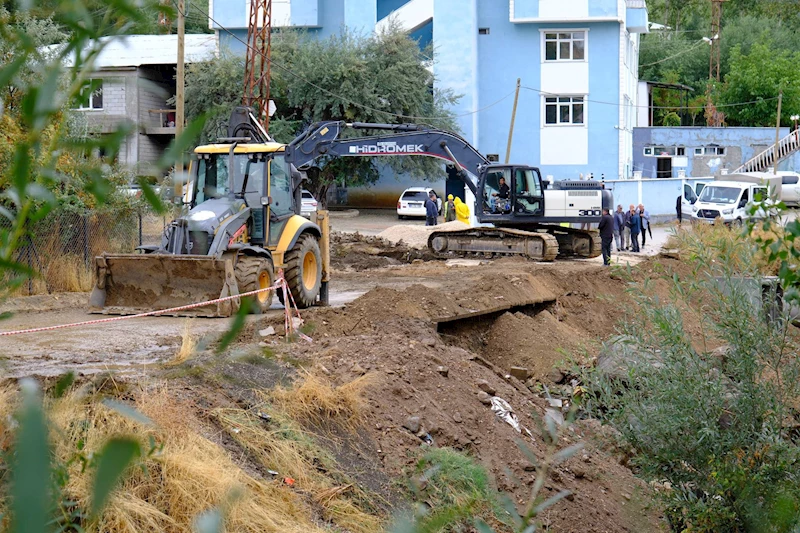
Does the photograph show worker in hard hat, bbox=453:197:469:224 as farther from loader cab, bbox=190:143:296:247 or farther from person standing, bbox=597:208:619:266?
loader cab, bbox=190:143:296:247

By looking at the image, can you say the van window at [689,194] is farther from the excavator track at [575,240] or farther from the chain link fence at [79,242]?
the chain link fence at [79,242]

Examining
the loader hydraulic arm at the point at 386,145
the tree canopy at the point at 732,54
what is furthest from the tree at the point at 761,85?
the loader hydraulic arm at the point at 386,145

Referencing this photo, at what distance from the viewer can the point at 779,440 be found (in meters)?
7.00

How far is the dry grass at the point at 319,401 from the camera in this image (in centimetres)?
859

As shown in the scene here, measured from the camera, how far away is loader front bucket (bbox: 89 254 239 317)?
45.7 ft

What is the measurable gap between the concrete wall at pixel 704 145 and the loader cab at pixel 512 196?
26.5 m

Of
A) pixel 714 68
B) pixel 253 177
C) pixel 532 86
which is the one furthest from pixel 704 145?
pixel 253 177

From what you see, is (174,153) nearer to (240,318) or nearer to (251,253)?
(240,318)

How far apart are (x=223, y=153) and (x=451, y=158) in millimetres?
10501

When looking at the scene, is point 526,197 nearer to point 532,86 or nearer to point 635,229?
point 635,229

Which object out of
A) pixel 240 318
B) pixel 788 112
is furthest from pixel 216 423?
pixel 788 112

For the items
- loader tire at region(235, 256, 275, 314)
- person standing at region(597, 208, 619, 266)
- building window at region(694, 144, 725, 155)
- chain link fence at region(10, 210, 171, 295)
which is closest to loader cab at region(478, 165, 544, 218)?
person standing at region(597, 208, 619, 266)

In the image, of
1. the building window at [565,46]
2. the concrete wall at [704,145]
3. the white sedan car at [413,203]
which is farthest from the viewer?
the concrete wall at [704,145]

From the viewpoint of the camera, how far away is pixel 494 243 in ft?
89.5
